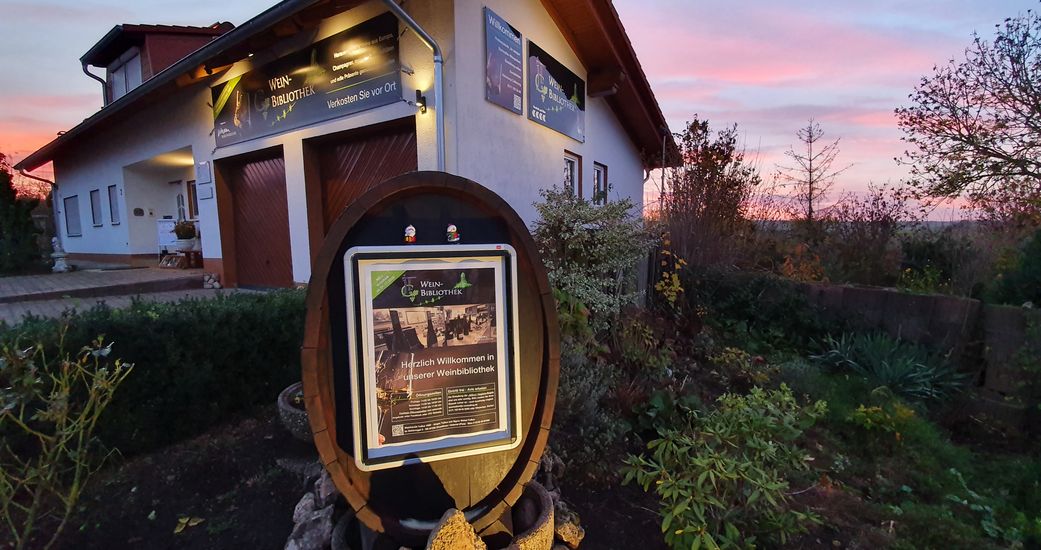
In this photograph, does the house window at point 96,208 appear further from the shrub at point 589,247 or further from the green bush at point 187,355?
the shrub at point 589,247

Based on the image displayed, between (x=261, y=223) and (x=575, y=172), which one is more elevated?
(x=575, y=172)

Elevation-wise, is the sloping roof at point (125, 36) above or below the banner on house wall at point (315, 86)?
above

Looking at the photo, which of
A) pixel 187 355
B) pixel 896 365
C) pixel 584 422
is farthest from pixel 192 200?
pixel 896 365

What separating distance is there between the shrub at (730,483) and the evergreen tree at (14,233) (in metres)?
17.2

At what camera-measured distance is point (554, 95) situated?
7.71 metres

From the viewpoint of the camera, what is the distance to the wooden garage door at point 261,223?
7.67 metres

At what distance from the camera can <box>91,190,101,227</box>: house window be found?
12808 millimetres

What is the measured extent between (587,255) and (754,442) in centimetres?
238

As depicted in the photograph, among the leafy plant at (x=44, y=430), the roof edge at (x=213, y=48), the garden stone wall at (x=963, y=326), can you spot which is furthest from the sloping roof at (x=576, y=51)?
the garden stone wall at (x=963, y=326)

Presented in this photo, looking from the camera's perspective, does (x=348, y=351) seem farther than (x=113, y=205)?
No

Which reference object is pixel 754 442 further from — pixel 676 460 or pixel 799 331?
pixel 799 331

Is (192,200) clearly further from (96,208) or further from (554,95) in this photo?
(554,95)

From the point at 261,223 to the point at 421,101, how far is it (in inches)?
177

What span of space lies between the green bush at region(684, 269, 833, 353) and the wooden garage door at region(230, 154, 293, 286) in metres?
6.53
